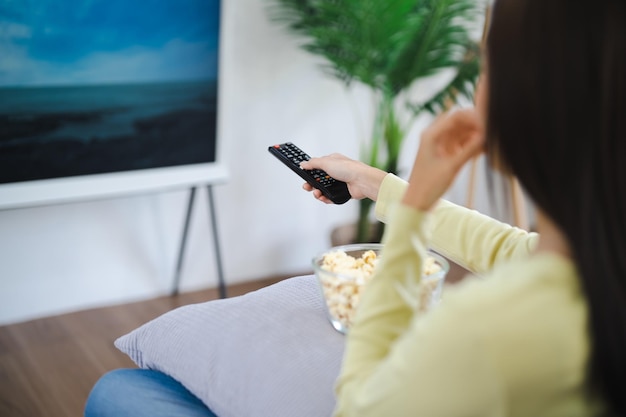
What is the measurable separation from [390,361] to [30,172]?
5.36 ft

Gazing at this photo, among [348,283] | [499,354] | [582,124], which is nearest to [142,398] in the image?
[348,283]

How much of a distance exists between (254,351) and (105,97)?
1377mm

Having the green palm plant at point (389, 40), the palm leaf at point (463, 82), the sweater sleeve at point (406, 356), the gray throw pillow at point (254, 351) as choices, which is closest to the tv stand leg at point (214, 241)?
the green palm plant at point (389, 40)

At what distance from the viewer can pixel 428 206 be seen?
747 millimetres

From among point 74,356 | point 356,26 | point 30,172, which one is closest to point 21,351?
point 74,356

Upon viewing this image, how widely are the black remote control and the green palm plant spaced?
1102mm

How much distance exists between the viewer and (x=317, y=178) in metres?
1.29

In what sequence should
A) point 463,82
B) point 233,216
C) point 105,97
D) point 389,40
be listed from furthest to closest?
1. point 233,216
2. point 463,82
3. point 389,40
4. point 105,97

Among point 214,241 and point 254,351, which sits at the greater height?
point 254,351

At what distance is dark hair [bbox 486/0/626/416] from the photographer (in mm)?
602

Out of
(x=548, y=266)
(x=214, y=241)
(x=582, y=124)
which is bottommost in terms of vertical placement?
(x=214, y=241)

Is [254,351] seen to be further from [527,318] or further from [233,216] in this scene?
[233,216]

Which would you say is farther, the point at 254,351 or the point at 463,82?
the point at 463,82

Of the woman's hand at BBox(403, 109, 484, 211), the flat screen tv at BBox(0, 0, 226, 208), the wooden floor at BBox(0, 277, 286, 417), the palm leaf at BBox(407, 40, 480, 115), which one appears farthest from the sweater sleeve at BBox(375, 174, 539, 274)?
the palm leaf at BBox(407, 40, 480, 115)
